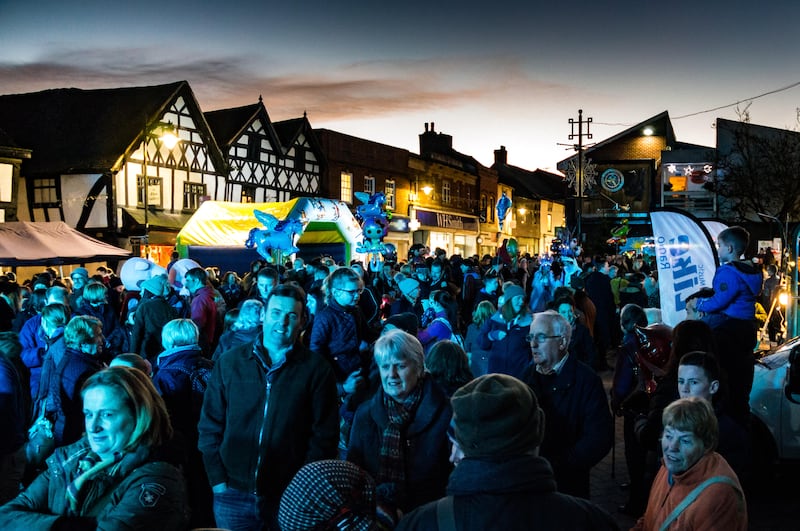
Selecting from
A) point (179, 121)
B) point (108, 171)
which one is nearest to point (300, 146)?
point (179, 121)

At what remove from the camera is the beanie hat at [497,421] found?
214 cm

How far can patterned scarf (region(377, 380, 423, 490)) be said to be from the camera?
11.3 ft

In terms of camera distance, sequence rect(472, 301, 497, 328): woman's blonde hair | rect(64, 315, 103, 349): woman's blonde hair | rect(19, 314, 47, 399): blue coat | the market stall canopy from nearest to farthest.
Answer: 1. rect(64, 315, 103, 349): woman's blonde hair
2. rect(19, 314, 47, 399): blue coat
3. rect(472, 301, 497, 328): woman's blonde hair
4. the market stall canopy

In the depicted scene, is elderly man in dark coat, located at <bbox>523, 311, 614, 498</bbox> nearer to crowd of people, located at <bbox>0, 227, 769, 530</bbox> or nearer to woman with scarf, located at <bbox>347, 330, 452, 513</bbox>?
crowd of people, located at <bbox>0, 227, 769, 530</bbox>

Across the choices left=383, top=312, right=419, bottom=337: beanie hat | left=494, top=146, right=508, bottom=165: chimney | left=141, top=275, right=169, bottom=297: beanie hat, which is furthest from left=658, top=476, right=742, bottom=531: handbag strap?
left=494, top=146, right=508, bottom=165: chimney

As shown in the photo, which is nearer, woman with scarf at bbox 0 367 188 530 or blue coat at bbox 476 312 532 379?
woman with scarf at bbox 0 367 188 530

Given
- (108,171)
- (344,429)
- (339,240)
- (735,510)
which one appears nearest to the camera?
(735,510)

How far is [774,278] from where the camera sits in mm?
16047

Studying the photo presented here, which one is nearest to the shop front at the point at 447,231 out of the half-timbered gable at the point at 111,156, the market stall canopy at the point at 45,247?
the half-timbered gable at the point at 111,156

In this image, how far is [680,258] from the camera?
9289 mm

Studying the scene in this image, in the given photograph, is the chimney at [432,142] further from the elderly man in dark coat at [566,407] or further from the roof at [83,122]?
the elderly man in dark coat at [566,407]

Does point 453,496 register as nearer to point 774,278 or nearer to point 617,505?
point 617,505

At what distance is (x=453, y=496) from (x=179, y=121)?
100 ft

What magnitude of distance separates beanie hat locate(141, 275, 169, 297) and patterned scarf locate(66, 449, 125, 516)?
→ 5636 millimetres
